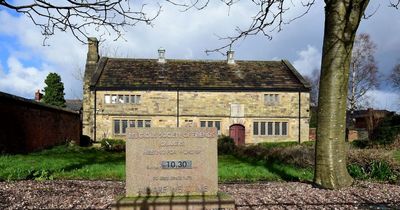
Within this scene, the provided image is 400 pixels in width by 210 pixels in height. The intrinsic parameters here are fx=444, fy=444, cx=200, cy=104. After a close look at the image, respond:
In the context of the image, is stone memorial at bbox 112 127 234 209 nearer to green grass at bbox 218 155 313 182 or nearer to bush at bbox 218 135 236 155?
green grass at bbox 218 155 313 182

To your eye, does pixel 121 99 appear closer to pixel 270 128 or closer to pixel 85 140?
pixel 85 140

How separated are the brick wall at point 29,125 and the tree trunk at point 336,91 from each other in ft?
54.0

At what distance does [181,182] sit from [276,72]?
119 feet

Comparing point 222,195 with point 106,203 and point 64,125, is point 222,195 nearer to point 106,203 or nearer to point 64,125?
point 106,203

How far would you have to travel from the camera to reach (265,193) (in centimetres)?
855

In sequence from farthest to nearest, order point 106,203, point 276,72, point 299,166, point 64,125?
point 276,72 < point 64,125 < point 299,166 < point 106,203

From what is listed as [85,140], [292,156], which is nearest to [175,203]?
[292,156]

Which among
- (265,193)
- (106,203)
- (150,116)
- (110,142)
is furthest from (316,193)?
(150,116)

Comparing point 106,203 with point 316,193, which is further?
point 316,193

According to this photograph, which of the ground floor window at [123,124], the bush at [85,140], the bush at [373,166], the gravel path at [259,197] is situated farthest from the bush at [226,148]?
the gravel path at [259,197]

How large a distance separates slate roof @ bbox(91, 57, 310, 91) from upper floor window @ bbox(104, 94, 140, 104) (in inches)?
28.1

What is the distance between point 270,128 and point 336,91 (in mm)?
31177

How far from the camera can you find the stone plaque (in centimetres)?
675

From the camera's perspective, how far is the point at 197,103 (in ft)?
130
